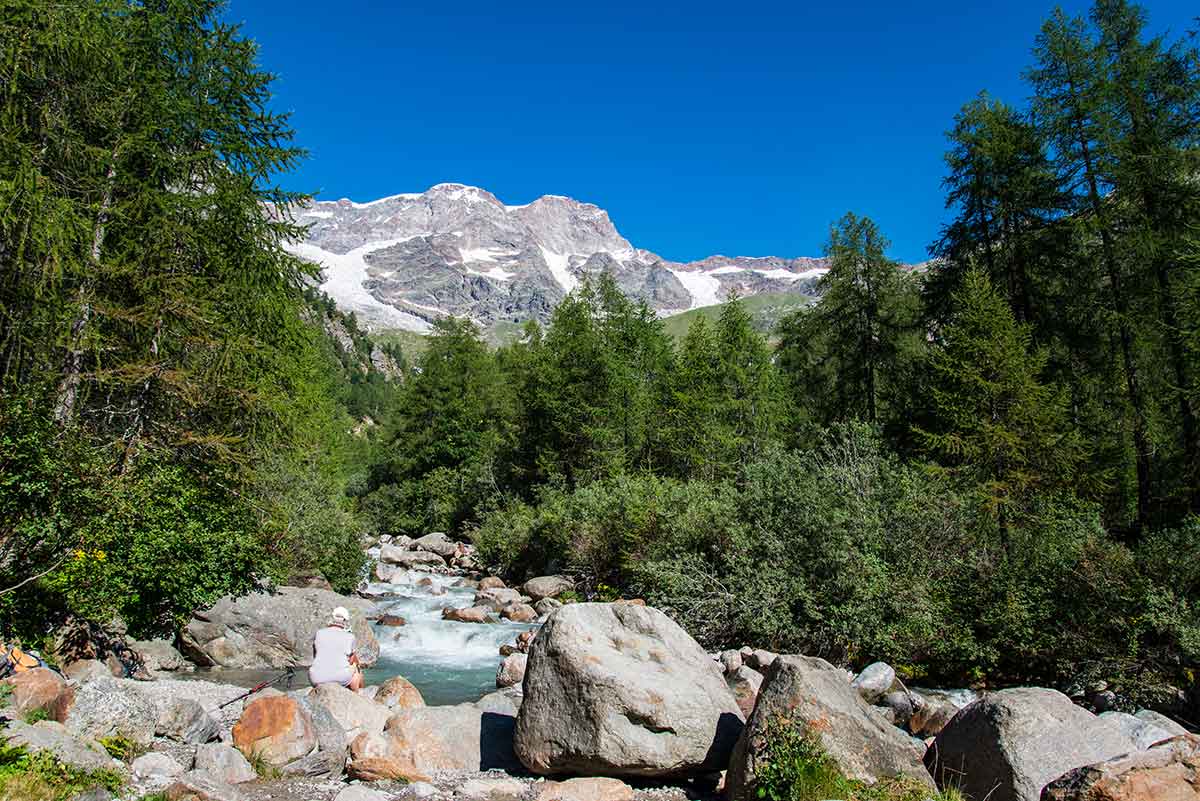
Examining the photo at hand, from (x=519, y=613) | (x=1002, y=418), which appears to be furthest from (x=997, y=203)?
(x=519, y=613)

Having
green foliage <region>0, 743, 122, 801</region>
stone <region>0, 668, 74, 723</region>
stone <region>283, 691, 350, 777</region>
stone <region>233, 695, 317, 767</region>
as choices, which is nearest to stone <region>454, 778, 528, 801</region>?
stone <region>283, 691, 350, 777</region>

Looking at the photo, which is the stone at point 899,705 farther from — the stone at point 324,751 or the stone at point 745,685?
the stone at point 324,751

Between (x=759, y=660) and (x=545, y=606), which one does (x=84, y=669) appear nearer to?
(x=759, y=660)

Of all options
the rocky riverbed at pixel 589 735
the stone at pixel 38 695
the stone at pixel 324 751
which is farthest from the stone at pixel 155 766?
the stone at pixel 324 751

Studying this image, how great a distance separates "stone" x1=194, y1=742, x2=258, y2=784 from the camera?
702 cm

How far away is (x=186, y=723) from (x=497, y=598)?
14.4 meters

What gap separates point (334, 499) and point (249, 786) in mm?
16864

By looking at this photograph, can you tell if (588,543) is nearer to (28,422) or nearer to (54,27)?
(28,422)

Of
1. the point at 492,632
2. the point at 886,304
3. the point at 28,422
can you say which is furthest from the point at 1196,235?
the point at 28,422

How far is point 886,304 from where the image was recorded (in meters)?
28.0

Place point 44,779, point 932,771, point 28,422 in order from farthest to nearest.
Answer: point 28,422, point 932,771, point 44,779

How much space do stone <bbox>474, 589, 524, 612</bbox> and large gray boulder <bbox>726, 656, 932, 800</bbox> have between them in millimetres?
14803

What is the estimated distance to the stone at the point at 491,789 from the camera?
728 cm

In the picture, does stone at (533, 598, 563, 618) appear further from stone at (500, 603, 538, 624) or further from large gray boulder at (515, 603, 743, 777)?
large gray boulder at (515, 603, 743, 777)
